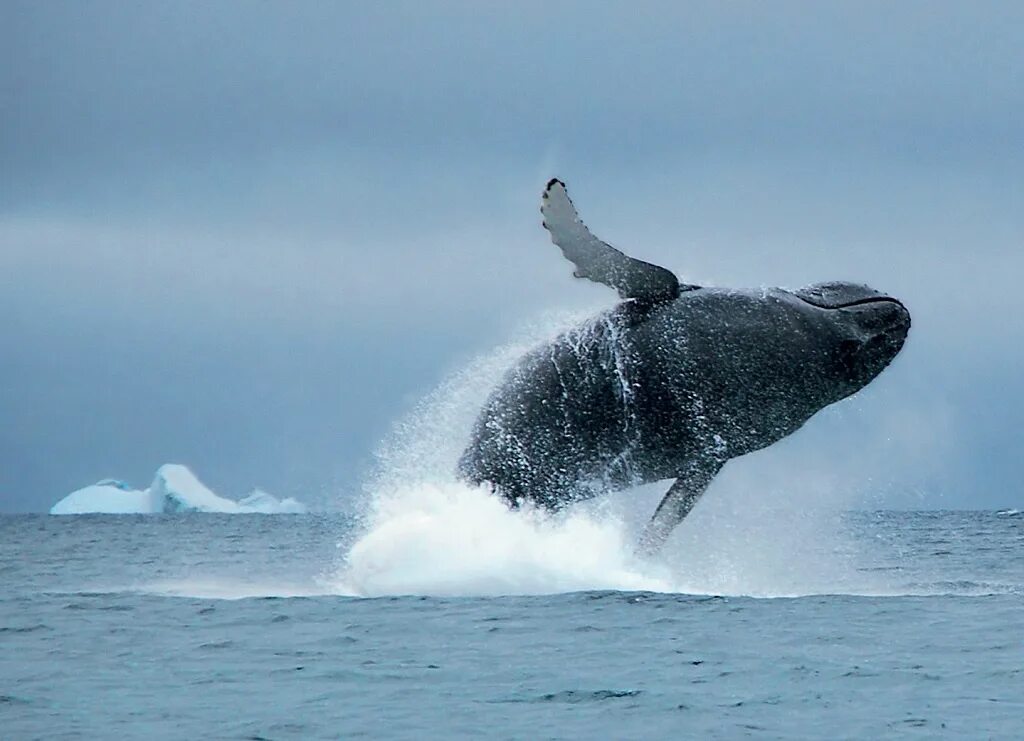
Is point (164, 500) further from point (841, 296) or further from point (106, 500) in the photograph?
point (841, 296)

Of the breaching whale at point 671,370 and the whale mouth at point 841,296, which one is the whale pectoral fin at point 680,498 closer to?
the breaching whale at point 671,370

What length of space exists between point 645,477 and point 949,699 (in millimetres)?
4747

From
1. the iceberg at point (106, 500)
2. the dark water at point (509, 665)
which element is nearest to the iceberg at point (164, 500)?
the iceberg at point (106, 500)

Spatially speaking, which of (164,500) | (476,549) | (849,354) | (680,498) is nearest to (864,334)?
(849,354)

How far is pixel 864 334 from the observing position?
13906 mm

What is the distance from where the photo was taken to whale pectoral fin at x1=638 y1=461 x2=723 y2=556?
1475cm

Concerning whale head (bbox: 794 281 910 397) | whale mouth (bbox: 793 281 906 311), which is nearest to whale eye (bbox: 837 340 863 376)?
whale head (bbox: 794 281 910 397)

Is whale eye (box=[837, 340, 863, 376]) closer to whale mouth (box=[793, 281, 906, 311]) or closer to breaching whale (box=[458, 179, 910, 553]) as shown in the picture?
breaching whale (box=[458, 179, 910, 553])

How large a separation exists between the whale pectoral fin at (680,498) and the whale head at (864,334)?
5.00 feet

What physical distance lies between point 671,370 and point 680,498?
150 centimetres

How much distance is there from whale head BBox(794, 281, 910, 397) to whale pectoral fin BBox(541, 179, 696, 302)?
1569 mm

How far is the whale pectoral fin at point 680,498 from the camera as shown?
48.4 ft

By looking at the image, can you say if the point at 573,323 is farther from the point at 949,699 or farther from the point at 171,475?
the point at 171,475

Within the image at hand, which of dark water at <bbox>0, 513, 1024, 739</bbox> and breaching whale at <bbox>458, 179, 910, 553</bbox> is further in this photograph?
breaching whale at <bbox>458, 179, 910, 553</bbox>
